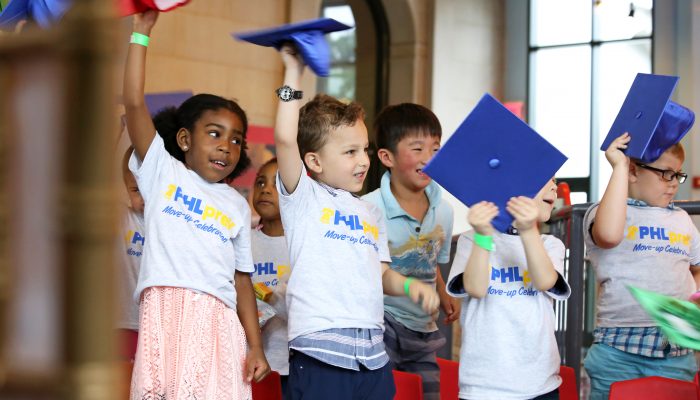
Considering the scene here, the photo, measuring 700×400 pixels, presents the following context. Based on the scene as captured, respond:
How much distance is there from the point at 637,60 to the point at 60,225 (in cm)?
1131

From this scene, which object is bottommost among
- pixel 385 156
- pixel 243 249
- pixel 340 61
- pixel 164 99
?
pixel 243 249

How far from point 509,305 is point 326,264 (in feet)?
1.86

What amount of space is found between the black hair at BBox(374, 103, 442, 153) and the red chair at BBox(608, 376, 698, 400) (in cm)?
128

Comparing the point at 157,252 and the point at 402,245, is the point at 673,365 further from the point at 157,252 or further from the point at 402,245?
the point at 157,252

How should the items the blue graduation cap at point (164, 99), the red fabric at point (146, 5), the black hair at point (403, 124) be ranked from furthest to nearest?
the blue graduation cap at point (164, 99) < the black hair at point (403, 124) < the red fabric at point (146, 5)

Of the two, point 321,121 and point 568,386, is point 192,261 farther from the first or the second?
point 568,386

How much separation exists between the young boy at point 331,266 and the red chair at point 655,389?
726 millimetres

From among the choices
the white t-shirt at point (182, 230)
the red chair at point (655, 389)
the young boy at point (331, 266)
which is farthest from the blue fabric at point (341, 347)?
the red chair at point (655, 389)

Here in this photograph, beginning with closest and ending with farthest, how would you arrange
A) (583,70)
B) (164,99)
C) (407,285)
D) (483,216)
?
1. (483,216)
2. (407,285)
3. (164,99)
4. (583,70)

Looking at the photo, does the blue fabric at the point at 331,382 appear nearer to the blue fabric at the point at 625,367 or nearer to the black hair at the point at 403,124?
the blue fabric at the point at 625,367

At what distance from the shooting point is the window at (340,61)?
11.8m

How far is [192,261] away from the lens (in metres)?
2.71

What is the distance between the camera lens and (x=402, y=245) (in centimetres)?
362

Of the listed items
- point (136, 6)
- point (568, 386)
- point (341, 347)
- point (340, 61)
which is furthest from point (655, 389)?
point (340, 61)
